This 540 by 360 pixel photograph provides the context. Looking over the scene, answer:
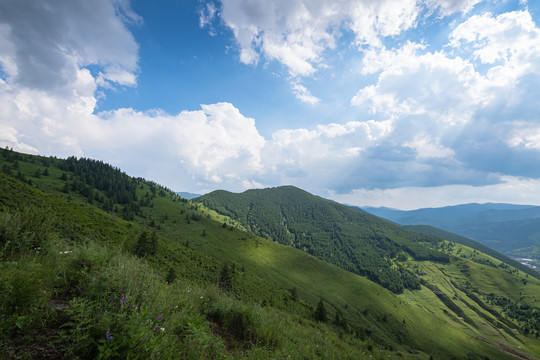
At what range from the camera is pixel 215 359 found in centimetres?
418

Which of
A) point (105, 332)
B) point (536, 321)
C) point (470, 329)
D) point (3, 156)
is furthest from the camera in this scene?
point (536, 321)

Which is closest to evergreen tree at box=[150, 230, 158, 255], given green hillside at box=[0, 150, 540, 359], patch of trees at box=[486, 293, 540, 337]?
green hillside at box=[0, 150, 540, 359]

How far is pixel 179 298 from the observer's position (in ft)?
19.9

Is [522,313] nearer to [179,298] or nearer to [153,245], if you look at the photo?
[153,245]

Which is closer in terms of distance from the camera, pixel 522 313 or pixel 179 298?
pixel 179 298

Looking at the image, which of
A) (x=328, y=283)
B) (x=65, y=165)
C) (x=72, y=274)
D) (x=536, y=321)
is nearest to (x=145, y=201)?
(x=65, y=165)

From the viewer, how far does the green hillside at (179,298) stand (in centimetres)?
319

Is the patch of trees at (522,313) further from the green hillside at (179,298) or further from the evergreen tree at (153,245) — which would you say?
the evergreen tree at (153,245)

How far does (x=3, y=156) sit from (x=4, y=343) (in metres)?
245

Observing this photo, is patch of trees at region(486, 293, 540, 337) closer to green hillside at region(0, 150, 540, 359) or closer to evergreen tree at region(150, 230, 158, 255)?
green hillside at region(0, 150, 540, 359)

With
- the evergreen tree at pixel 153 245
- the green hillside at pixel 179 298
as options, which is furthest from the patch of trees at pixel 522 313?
the evergreen tree at pixel 153 245

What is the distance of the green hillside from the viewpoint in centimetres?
319

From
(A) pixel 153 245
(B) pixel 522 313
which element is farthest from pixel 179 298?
(B) pixel 522 313

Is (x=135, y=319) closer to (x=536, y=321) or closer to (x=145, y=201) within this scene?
(x=145, y=201)
